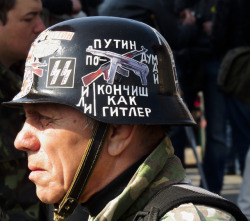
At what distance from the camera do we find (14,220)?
3.85 meters

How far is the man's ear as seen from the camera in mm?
2619

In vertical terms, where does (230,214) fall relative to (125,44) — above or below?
below

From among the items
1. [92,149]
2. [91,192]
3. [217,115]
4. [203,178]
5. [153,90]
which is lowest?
[203,178]

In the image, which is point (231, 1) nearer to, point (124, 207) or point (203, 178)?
point (203, 178)

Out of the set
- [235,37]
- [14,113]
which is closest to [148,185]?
[14,113]

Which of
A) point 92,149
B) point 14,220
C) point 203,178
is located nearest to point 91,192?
point 92,149

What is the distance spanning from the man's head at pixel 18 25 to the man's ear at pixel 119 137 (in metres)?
1.60

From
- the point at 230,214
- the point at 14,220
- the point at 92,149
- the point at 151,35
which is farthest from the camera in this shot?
the point at 14,220

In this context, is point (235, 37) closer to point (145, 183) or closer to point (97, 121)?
point (97, 121)

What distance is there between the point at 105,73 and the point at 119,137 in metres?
0.26

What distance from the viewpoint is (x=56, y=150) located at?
2605mm

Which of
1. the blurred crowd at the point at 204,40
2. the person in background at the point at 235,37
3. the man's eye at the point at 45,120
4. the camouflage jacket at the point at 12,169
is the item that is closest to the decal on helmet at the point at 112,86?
the man's eye at the point at 45,120

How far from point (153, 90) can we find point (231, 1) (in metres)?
3.96

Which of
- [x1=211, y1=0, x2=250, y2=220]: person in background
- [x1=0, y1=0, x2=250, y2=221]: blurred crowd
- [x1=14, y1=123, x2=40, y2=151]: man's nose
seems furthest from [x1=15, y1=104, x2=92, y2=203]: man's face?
[x1=211, y1=0, x2=250, y2=220]: person in background
